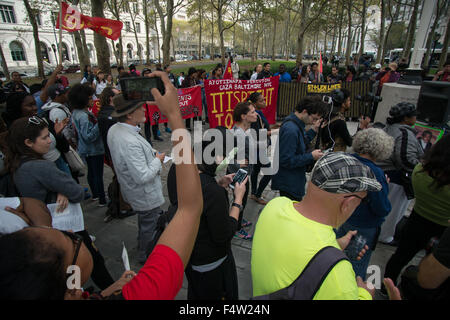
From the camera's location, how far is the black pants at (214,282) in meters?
1.92

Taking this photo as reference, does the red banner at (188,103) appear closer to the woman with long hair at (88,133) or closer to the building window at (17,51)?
the woman with long hair at (88,133)

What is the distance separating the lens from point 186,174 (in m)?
0.96

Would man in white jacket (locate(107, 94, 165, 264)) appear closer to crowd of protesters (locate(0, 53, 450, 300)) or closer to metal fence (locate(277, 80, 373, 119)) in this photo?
crowd of protesters (locate(0, 53, 450, 300))

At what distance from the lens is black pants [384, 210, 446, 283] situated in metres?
2.30

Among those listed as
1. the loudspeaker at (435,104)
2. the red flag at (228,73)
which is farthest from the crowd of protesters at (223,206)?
the red flag at (228,73)

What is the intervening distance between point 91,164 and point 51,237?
3.62m

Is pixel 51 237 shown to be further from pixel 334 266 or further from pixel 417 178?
pixel 417 178

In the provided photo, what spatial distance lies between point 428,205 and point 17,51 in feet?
183

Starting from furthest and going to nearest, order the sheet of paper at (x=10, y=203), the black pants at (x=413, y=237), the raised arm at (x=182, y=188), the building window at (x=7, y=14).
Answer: the building window at (x=7, y=14) < the black pants at (x=413, y=237) < the sheet of paper at (x=10, y=203) < the raised arm at (x=182, y=188)

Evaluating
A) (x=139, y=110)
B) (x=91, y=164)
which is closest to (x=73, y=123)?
(x=91, y=164)

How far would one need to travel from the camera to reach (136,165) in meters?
2.55

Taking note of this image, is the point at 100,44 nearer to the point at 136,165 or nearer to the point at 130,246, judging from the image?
the point at 130,246

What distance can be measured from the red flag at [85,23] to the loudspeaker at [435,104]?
6.49 m
